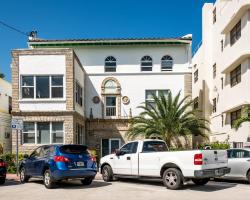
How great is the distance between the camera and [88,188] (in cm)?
1364

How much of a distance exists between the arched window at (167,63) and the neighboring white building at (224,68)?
346cm

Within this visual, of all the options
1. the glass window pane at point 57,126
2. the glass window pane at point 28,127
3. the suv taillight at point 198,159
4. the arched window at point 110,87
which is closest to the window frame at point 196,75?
the arched window at point 110,87

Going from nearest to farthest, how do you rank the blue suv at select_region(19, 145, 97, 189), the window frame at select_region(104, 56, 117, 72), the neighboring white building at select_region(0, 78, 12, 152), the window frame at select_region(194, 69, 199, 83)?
the blue suv at select_region(19, 145, 97, 189), the neighboring white building at select_region(0, 78, 12, 152), the window frame at select_region(104, 56, 117, 72), the window frame at select_region(194, 69, 199, 83)

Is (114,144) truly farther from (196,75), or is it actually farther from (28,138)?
(196,75)

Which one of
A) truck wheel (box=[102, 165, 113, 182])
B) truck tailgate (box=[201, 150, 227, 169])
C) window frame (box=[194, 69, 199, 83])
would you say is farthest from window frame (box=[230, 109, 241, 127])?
truck wheel (box=[102, 165, 113, 182])

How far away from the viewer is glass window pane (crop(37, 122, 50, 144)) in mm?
23125

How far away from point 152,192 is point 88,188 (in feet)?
8.29

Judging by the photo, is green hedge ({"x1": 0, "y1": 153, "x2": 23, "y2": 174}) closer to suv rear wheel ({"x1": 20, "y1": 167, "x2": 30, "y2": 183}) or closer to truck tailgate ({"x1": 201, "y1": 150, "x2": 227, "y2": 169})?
suv rear wheel ({"x1": 20, "y1": 167, "x2": 30, "y2": 183})

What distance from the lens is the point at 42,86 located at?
77.0ft

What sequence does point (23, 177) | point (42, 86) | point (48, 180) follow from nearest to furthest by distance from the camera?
1. point (48, 180)
2. point (23, 177)
3. point (42, 86)

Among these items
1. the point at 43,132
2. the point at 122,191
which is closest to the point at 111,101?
the point at 43,132

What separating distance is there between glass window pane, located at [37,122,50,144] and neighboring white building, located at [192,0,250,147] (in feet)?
37.1

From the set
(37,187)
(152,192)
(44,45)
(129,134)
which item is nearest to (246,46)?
(129,134)

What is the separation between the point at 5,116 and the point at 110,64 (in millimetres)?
8941
